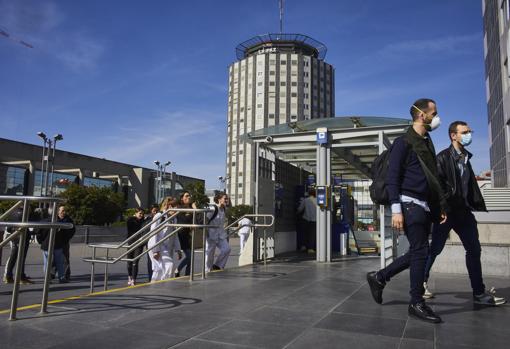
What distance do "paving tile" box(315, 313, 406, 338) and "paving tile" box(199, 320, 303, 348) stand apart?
0.35 metres

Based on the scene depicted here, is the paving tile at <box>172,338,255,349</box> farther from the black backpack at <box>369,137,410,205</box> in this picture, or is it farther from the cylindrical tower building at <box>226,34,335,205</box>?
the cylindrical tower building at <box>226,34,335,205</box>

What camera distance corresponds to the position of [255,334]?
3.45 metres

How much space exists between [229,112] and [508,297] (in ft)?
350

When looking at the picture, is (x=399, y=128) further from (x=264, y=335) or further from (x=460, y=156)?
(x=264, y=335)

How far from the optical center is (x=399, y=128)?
898 centimetres

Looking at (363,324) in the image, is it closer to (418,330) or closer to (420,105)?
(418,330)

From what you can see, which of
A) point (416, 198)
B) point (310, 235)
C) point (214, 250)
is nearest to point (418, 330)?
point (416, 198)

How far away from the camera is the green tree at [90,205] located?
1373 inches

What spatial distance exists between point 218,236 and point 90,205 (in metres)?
29.5

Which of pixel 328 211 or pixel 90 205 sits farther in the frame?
pixel 90 205

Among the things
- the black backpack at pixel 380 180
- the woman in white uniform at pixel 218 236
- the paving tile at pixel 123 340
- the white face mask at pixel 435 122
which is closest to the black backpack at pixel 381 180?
the black backpack at pixel 380 180

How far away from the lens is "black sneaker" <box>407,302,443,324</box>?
12.6 ft

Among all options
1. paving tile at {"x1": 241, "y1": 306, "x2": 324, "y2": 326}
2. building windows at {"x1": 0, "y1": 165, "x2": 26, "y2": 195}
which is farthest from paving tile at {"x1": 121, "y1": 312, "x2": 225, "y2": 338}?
building windows at {"x1": 0, "y1": 165, "x2": 26, "y2": 195}

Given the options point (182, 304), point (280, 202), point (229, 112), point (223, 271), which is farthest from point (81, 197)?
point (229, 112)
